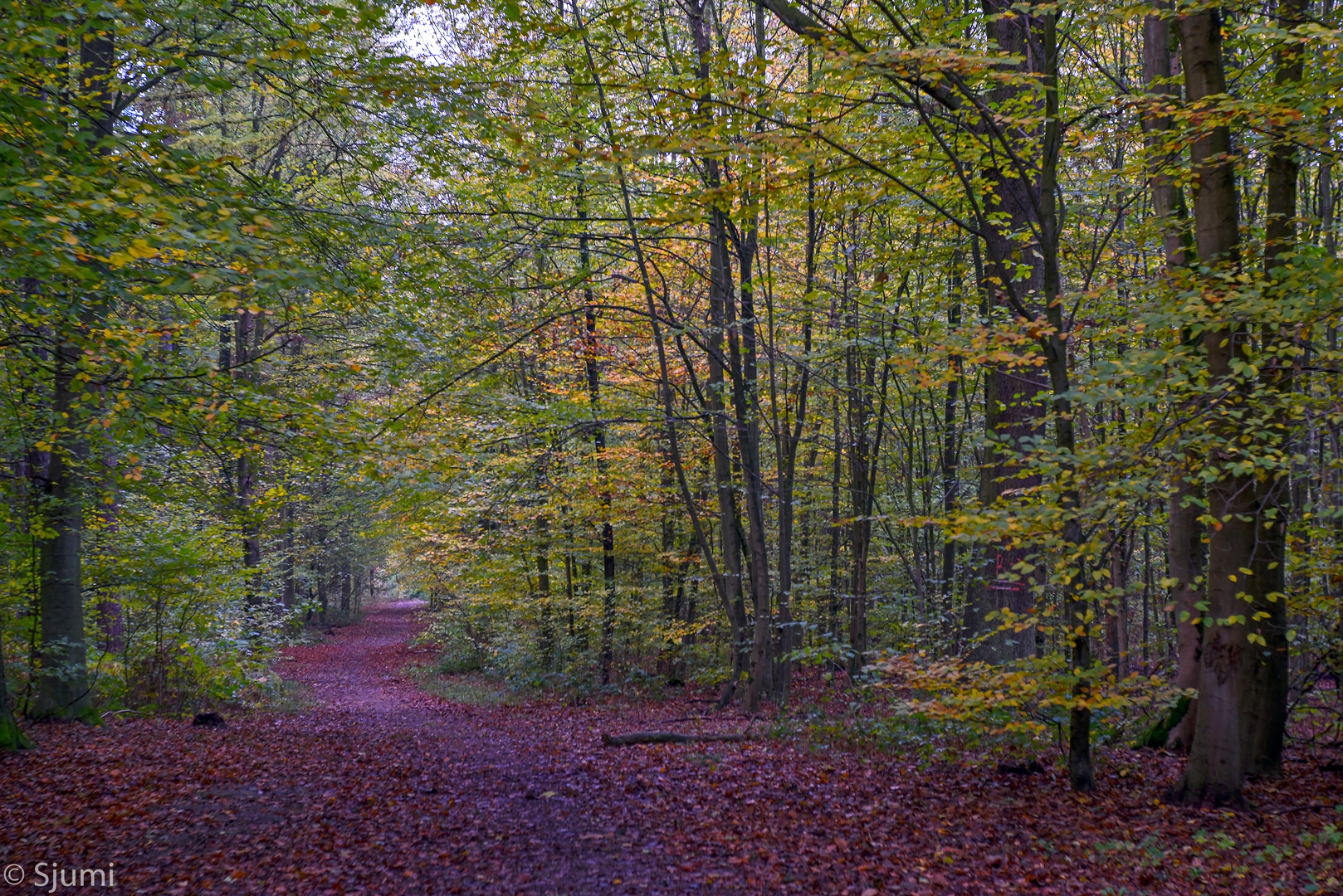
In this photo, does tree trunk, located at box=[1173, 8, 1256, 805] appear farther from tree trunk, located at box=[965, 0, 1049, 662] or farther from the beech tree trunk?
the beech tree trunk

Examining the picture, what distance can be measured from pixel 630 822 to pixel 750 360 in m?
7.49

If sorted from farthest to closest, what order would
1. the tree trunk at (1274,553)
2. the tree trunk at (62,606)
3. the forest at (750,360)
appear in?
the tree trunk at (62,606)
the tree trunk at (1274,553)
the forest at (750,360)

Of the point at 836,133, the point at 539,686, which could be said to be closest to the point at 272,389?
the point at 836,133

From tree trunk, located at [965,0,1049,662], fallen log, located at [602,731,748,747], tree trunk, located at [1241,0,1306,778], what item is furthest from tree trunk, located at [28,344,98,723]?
tree trunk, located at [1241,0,1306,778]

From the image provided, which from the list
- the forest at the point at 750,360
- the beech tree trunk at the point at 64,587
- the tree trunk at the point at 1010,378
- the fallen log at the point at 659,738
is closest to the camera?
the forest at the point at 750,360

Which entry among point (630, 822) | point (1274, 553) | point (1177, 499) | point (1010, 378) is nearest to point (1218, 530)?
point (1274, 553)

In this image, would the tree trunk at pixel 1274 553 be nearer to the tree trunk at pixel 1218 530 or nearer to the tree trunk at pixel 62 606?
the tree trunk at pixel 1218 530

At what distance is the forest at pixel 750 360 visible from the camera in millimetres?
5309

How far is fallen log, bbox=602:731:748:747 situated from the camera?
9883mm

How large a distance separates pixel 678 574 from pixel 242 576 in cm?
885

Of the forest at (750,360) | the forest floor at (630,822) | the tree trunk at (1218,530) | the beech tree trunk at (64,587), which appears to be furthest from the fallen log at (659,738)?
the beech tree trunk at (64,587)

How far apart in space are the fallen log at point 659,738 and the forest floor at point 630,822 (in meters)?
0.19

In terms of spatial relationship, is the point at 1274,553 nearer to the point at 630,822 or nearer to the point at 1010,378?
the point at 1010,378

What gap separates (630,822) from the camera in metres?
6.81
